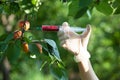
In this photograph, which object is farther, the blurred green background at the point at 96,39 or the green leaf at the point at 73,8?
the blurred green background at the point at 96,39

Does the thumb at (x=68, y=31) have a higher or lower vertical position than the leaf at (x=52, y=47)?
lower

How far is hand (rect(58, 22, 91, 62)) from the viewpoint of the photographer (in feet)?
5.26

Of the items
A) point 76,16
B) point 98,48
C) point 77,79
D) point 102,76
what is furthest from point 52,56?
point 77,79

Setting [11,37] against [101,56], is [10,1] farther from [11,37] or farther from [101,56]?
[101,56]

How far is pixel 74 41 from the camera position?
1647 mm

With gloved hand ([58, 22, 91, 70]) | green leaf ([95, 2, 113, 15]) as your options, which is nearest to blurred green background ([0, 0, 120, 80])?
gloved hand ([58, 22, 91, 70])

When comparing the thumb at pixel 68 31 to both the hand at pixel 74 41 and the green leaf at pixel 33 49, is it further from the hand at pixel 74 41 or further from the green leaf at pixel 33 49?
→ the green leaf at pixel 33 49

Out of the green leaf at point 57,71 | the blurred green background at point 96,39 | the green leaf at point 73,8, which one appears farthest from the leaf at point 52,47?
the blurred green background at point 96,39

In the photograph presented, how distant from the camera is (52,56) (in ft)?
4.65

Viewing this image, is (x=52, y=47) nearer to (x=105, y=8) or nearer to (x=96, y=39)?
(x=105, y=8)

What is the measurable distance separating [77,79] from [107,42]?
6.60 ft

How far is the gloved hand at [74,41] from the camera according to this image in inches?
63.1

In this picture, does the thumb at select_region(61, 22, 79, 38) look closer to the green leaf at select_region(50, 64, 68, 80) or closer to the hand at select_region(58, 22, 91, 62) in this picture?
the hand at select_region(58, 22, 91, 62)

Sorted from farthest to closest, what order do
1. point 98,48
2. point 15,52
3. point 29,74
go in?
point 29,74 < point 98,48 < point 15,52
